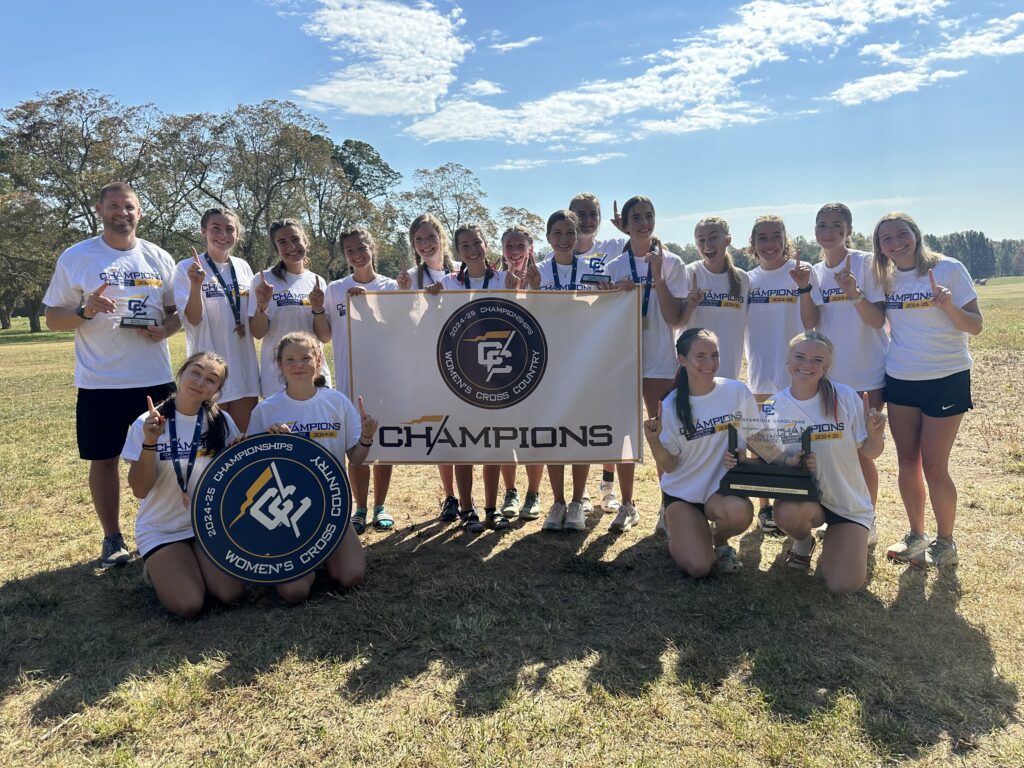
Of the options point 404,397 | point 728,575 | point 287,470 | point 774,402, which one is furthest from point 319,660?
point 774,402

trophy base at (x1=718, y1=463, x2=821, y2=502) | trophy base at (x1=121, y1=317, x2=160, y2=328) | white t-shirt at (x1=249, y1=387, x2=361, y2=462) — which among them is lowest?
trophy base at (x1=718, y1=463, x2=821, y2=502)

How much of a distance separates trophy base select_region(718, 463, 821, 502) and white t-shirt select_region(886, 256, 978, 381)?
48.9 inches

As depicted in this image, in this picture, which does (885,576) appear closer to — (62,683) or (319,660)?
(319,660)

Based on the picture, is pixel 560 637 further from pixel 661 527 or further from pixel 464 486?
pixel 464 486

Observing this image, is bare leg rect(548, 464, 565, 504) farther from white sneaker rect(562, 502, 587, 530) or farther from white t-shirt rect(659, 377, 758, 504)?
white t-shirt rect(659, 377, 758, 504)

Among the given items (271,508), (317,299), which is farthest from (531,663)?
(317,299)

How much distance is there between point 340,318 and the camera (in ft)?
18.6

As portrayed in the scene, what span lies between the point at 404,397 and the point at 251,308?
1422 millimetres

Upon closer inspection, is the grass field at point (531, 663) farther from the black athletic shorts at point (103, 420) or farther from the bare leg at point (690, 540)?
the black athletic shorts at point (103, 420)

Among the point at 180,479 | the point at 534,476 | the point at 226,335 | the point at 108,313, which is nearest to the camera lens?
the point at 180,479

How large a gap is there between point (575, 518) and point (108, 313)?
3.93m

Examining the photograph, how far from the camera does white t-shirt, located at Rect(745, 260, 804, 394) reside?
17.6 ft

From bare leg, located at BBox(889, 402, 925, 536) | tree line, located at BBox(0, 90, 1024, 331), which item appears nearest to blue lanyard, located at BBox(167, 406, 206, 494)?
bare leg, located at BBox(889, 402, 925, 536)

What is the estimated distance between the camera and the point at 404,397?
5539mm
